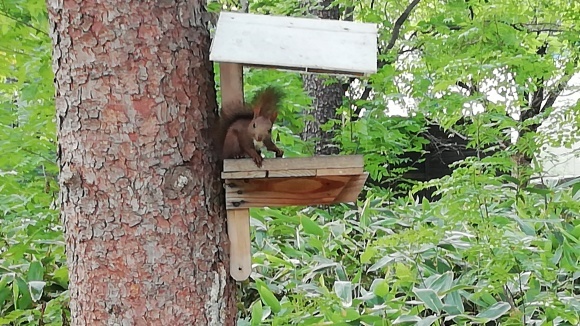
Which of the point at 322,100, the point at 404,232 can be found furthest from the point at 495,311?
the point at 322,100

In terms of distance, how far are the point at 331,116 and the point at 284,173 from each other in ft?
6.62

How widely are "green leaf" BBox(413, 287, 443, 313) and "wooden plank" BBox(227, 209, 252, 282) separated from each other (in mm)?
573

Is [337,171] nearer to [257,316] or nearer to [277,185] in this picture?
[277,185]

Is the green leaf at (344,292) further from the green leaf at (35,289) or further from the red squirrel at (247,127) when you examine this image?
the green leaf at (35,289)

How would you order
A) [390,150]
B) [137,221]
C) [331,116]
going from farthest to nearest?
1. [331,116]
2. [390,150]
3. [137,221]

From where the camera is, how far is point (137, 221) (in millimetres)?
A: 926

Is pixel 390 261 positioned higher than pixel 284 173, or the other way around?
pixel 284 173

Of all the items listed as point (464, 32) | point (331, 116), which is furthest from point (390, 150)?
point (464, 32)

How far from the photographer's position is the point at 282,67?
3.20ft

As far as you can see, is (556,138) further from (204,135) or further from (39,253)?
(39,253)

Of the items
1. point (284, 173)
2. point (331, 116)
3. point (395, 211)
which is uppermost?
point (284, 173)

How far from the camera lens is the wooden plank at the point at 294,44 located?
0.92 metres

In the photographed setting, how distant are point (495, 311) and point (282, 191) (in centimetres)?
74

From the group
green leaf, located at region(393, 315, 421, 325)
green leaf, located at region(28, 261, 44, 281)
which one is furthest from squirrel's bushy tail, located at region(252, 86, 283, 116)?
green leaf, located at region(28, 261, 44, 281)
